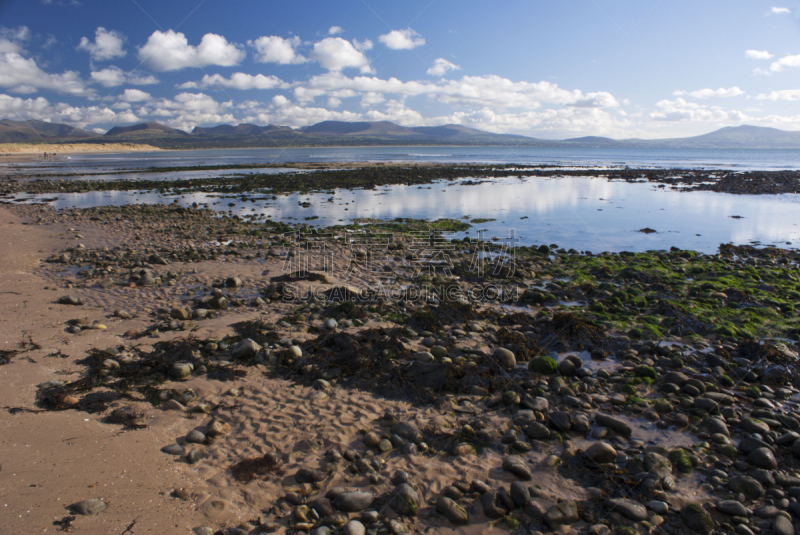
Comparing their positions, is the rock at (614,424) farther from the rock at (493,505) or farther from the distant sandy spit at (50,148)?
the distant sandy spit at (50,148)

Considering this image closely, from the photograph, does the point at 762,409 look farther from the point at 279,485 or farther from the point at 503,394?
the point at 279,485

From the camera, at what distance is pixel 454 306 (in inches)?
335

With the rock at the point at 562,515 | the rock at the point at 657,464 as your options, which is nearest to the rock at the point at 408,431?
the rock at the point at 562,515

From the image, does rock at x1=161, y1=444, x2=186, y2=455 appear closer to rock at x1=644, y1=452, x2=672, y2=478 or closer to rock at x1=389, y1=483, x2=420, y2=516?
rock at x1=389, y1=483, x2=420, y2=516

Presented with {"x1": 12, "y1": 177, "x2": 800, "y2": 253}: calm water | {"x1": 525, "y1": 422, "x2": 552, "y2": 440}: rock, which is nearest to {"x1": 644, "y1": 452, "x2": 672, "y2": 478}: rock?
{"x1": 525, "y1": 422, "x2": 552, "y2": 440}: rock

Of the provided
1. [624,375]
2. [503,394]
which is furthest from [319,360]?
[624,375]

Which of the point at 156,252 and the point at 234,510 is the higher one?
the point at 156,252

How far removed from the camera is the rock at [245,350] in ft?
20.7

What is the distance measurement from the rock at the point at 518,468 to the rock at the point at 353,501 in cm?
142

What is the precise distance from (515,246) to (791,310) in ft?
24.4

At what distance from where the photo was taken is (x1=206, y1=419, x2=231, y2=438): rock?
4543 millimetres

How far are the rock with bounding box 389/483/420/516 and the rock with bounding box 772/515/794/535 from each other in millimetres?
3032

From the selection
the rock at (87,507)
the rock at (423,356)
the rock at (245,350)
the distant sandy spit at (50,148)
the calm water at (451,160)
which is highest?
the distant sandy spit at (50,148)

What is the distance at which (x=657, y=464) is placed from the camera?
13.7 ft
